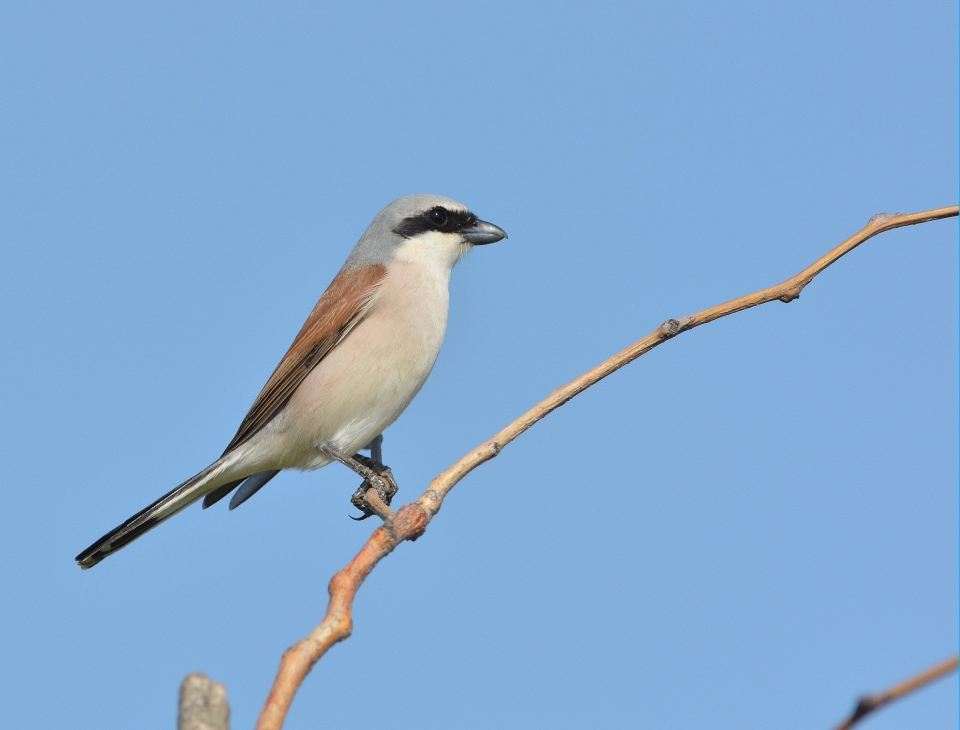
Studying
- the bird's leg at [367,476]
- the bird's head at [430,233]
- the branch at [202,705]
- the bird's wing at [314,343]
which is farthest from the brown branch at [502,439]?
the bird's head at [430,233]

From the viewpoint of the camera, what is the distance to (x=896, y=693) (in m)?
0.83

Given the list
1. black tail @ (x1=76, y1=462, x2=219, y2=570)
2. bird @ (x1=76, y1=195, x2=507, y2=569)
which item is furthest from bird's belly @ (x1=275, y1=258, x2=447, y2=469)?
black tail @ (x1=76, y1=462, x2=219, y2=570)

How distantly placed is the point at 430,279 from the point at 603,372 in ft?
6.71

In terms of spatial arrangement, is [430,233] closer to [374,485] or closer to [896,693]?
[374,485]

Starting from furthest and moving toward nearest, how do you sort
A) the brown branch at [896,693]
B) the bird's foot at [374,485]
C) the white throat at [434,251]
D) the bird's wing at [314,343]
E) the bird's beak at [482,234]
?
the bird's beak at [482,234]
the white throat at [434,251]
the bird's wing at [314,343]
the bird's foot at [374,485]
the brown branch at [896,693]

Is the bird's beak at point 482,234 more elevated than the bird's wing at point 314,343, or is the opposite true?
the bird's beak at point 482,234

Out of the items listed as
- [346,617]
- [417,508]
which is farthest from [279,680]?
[417,508]

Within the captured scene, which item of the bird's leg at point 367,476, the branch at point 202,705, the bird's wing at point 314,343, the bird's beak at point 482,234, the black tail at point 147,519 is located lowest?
the branch at point 202,705

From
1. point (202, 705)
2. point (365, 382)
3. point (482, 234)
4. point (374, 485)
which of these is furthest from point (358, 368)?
point (202, 705)

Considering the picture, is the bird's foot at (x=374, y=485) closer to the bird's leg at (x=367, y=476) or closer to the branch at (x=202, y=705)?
the bird's leg at (x=367, y=476)

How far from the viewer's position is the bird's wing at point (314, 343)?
405 centimetres

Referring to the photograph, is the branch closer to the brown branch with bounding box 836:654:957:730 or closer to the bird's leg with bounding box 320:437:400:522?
the brown branch with bounding box 836:654:957:730

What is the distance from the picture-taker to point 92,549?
11.1 ft

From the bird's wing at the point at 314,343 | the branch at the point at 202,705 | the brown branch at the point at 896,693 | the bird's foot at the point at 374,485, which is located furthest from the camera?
the bird's wing at the point at 314,343
